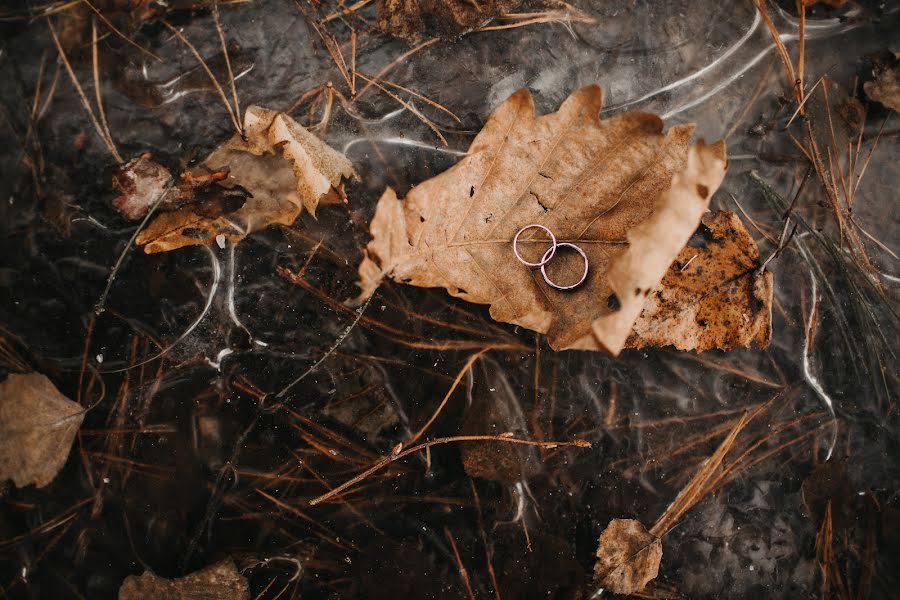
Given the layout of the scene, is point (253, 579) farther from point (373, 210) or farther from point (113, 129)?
point (113, 129)

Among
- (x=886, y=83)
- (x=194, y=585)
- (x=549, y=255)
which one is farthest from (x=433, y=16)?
(x=194, y=585)

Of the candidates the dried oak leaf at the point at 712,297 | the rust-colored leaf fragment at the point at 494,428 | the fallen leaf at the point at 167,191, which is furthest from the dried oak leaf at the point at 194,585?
the dried oak leaf at the point at 712,297

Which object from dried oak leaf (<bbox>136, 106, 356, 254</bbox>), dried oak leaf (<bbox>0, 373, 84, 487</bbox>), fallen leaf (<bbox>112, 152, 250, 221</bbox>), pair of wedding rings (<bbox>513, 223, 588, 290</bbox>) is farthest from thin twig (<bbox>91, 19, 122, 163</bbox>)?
pair of wedding rings (<bbox>513, 223, 588, 290</bbox>)

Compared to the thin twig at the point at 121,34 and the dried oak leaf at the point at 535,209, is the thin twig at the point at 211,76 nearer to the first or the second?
the thin twig at the point at 121,34

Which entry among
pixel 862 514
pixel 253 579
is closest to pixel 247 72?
pixel 253 579

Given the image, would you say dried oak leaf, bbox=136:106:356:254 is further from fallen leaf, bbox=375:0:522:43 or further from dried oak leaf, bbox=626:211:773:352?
dried oak leaf, bbox=626:211:773:352

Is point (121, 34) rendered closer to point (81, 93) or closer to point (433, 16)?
point (81, 93)
